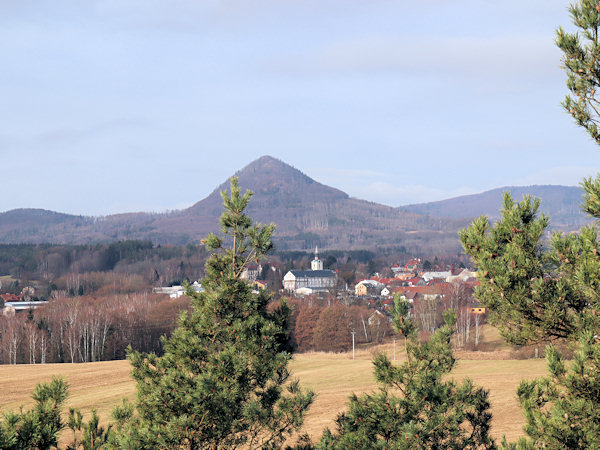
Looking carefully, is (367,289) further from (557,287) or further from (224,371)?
(557,287)

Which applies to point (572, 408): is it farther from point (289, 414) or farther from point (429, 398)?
point (289, 414)

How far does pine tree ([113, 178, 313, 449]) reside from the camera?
9648 millimetres

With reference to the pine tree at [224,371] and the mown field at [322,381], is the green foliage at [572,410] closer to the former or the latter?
the pine tree at [224,371]

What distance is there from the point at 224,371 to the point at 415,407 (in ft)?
10.4

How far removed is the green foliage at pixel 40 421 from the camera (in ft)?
22.1

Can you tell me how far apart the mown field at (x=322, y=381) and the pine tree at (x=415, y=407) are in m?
18.9

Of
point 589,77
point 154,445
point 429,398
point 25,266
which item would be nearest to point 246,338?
point 154,445

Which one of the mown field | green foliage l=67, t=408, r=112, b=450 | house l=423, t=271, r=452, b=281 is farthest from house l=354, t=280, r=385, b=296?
green foliage l=67, t=408, r=112, b=450

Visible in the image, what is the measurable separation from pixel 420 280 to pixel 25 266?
4598 inches

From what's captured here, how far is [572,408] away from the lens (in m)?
8.11

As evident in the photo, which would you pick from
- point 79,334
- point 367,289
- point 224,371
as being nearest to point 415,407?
point 224,371

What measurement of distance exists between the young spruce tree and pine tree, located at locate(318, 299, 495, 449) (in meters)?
1.94

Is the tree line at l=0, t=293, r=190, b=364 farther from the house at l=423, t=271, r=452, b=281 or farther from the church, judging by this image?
the house at l=423, t=271, r=452, b=281

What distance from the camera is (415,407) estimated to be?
34.3 ft
